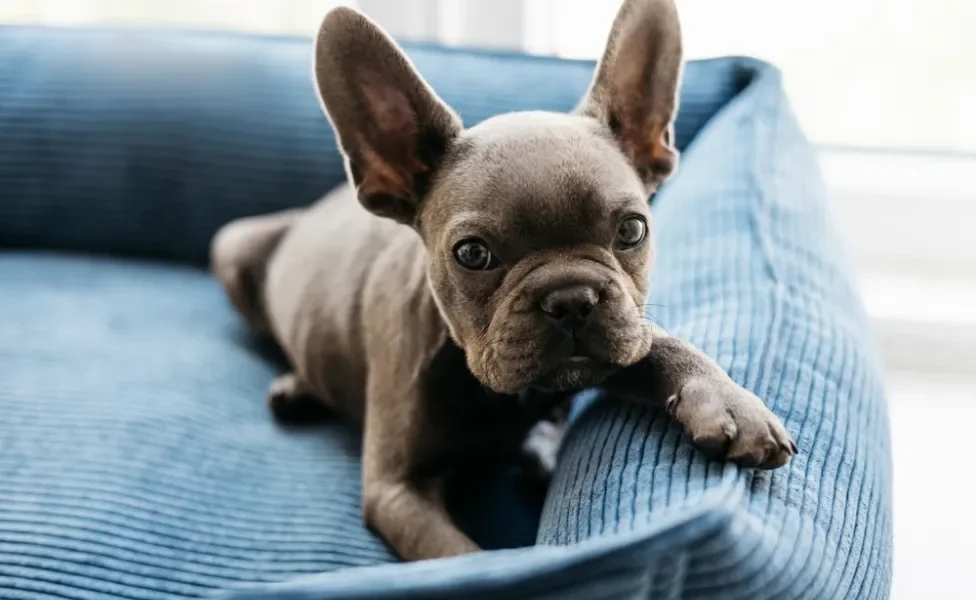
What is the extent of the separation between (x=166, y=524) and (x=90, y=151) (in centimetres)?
131

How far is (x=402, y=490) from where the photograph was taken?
1.52 m

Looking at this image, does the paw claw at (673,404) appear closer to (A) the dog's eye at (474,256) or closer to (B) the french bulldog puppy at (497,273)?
(B) the french bulldog puppy at (497,273)

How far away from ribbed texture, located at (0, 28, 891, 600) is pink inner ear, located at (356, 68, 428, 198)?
0.47 m

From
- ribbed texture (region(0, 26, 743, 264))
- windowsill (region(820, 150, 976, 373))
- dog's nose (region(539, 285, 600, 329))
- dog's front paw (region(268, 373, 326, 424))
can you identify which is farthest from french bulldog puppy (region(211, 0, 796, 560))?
windowsill (region(820, 150, 976, 373))

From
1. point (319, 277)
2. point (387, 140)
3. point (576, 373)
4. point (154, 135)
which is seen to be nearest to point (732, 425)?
point (576, 373)

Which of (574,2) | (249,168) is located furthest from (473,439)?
(574,2)

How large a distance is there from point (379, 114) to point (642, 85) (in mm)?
405

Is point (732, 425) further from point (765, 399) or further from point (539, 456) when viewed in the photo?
point (539, 456)

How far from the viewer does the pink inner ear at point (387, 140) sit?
1417 millimetres

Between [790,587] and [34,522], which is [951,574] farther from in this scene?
[34,522]

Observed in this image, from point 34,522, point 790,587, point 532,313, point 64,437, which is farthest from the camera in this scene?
point 64,437

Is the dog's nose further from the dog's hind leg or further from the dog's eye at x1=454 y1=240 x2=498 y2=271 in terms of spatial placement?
the dog's hind leg

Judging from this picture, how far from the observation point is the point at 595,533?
107 centimetres

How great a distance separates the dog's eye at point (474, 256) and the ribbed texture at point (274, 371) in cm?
27
